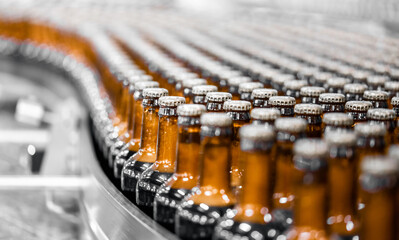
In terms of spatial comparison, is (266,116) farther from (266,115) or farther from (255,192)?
(255,192)

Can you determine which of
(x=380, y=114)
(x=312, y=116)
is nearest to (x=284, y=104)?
(x=312, y=116)

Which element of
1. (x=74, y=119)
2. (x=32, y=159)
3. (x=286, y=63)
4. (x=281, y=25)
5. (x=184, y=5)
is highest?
(x=184, y=5)

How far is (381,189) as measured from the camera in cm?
75

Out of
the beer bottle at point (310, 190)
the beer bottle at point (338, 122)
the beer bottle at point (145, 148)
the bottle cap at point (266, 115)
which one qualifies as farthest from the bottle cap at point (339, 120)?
the beer bottle at point (145, 148)

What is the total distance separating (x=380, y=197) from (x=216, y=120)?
1.19ft

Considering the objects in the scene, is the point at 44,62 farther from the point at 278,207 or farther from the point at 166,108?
the point at 278,207

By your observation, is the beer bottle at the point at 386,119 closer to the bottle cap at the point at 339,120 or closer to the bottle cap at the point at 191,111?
the bottle cap at the point at 339,120

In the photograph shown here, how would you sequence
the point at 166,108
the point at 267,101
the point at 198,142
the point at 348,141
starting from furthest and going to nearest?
1. the point at 267,101
2. the point at 166,108
3. the point at 198,142
4. the point at 348,141

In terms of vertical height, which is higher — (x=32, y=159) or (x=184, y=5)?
(x=184, y=5)

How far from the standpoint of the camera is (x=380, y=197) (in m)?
0.76

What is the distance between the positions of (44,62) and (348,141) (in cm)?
382

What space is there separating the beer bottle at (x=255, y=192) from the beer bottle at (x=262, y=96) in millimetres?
461

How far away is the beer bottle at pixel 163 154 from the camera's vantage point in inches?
49.1

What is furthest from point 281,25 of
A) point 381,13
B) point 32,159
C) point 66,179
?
point 66,179
